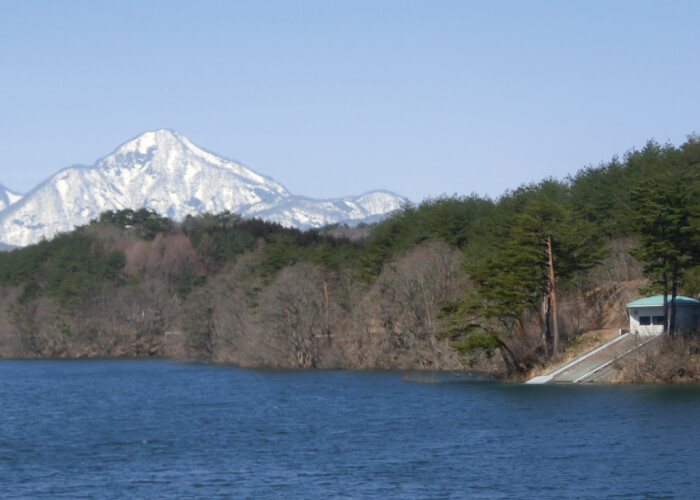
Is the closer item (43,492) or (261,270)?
(43,492)

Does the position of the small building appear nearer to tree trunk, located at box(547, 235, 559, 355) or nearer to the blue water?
tree trunk, located at box(547, 235, 559, 355)

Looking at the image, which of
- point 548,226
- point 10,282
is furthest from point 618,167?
point 10,282

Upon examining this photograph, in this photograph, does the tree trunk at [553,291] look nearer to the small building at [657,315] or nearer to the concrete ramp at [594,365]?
the concrete ramp at [594,365]

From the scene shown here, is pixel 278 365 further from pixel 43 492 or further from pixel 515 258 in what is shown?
pixel 43 492

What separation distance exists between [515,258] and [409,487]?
3067 centimetres

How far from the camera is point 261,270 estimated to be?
9481 centimetres

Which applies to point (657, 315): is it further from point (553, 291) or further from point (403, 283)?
point (403, 283)

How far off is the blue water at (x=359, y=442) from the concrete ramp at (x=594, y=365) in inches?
108

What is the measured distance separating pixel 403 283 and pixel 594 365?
22.2 meters

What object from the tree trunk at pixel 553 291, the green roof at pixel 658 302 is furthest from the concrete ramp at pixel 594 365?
the green roof at pixel 658 302

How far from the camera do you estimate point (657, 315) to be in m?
59.3

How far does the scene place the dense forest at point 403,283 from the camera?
5831 centimetres

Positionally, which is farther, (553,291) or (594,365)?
(553,291)

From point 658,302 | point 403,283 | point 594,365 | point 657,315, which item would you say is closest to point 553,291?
point 594,365
